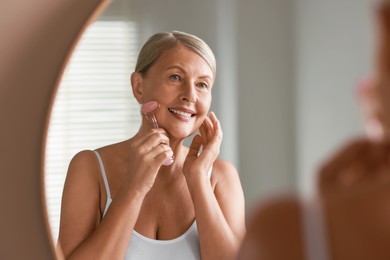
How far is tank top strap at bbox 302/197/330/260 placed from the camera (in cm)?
71

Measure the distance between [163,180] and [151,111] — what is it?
9 centimetres

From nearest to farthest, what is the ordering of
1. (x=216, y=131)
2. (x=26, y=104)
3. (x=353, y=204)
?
1. (x=353, y=204)
2. (x=216, y=131)
3. (x=26, y=104)

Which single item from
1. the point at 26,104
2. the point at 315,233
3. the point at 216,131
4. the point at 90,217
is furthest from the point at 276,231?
the point at 26,104

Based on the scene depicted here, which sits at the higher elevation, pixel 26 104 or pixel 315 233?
pixel 26 104

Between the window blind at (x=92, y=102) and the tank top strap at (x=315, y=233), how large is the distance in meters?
0.25

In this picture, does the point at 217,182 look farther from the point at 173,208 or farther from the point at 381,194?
the point at 381,194

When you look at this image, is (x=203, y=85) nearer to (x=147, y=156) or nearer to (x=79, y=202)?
(x=147, y=156)

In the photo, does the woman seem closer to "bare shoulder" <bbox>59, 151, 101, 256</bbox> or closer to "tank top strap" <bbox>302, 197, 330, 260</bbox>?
"bare shoulder" <bbox>59, 151, 101, 256</bbox>

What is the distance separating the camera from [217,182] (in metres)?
0.82

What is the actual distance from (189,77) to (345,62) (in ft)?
0.62

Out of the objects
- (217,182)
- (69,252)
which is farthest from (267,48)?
(69,252)

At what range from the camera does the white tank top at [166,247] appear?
2.72ft

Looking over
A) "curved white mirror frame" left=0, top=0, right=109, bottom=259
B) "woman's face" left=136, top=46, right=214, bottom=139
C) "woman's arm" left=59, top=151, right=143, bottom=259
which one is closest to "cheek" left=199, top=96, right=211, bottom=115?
"woman's face" left=136, top=46, right=214, bottom=139

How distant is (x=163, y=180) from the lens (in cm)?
84
